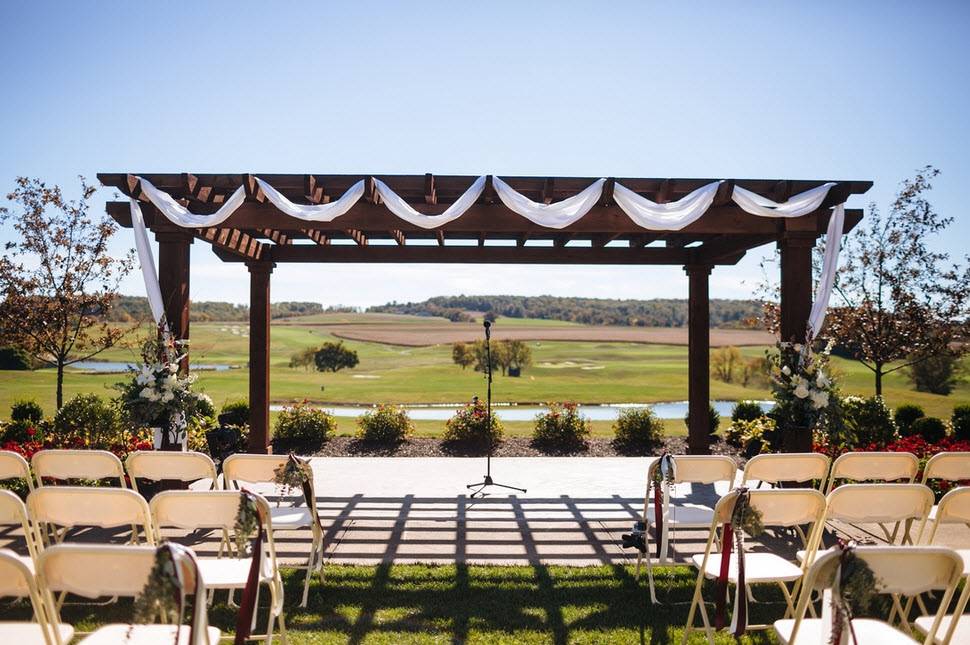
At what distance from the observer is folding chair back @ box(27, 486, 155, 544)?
3.13m

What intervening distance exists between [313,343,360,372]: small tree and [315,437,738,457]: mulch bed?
37.5 feet

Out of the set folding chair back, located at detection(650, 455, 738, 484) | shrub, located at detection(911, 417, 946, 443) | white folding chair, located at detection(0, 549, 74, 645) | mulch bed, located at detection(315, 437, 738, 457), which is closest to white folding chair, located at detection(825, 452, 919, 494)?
folding chair back, located at detection(650, 455, 738, 484)

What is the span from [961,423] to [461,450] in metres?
8.77

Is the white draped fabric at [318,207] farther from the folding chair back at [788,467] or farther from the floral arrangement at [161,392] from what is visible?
the folding chair back at [788,467]

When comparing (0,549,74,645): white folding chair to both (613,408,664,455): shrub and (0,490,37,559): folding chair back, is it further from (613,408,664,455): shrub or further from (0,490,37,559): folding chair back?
(613,408,664,455): shrub

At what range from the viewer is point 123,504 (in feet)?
10.3

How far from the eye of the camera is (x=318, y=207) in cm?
620

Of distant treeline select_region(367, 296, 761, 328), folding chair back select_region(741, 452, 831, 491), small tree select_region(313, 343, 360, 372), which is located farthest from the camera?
distant treeline select_region(367, 296, 761, 328)

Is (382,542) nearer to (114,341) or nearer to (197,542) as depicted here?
(197,542)

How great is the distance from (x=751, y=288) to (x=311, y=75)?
911cm

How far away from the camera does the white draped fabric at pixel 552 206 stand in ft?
20.4

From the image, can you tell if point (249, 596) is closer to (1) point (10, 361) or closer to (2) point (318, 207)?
(2) point (318, 207)

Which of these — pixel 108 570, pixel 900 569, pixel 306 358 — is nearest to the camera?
pixel 108 570

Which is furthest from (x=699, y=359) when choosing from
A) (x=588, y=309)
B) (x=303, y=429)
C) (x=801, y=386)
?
(x=588, y=309)
